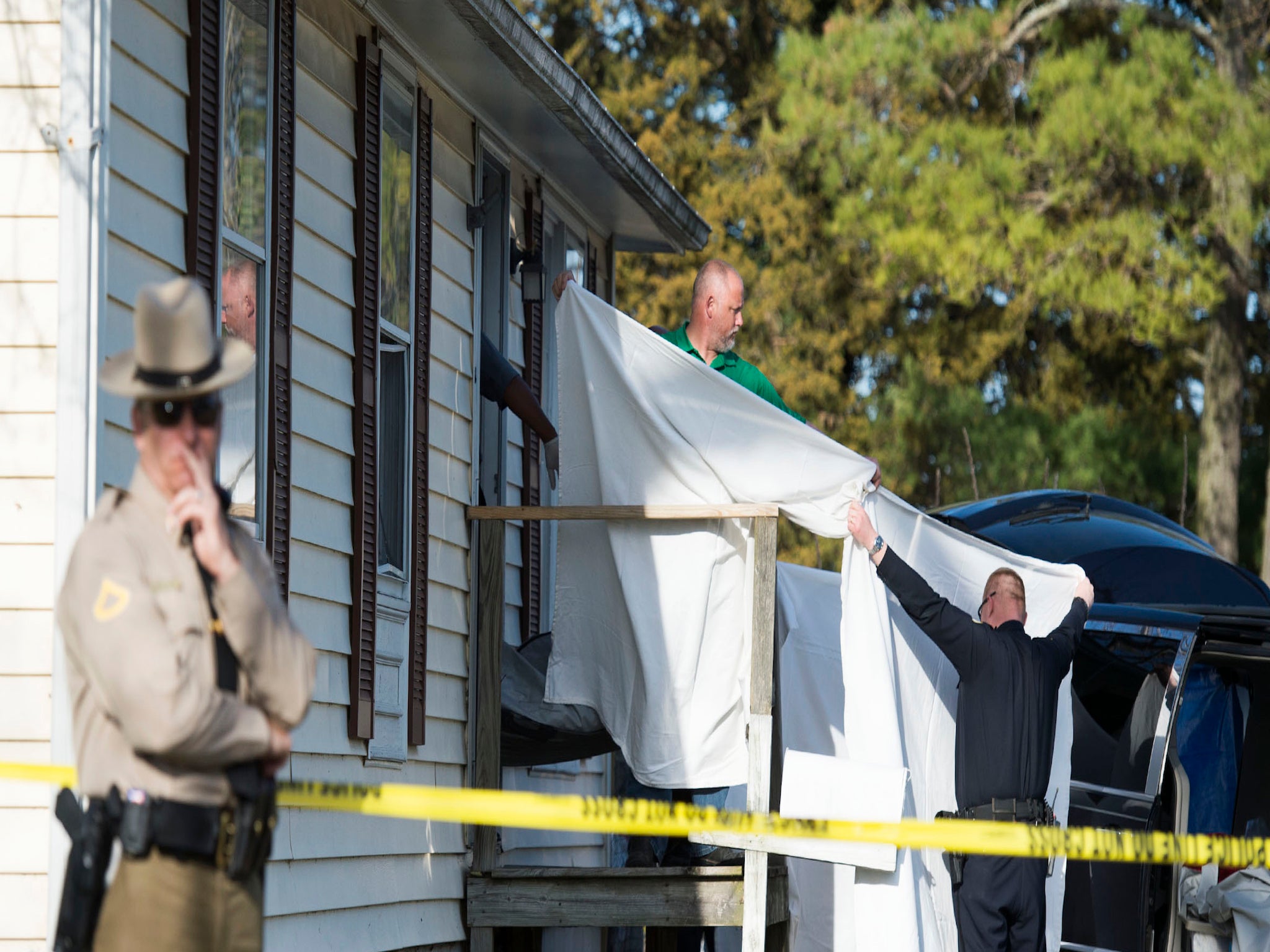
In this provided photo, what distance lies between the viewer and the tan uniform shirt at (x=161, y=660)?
3.66 meters

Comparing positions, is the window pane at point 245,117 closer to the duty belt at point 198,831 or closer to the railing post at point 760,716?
the railing post at point 760,716

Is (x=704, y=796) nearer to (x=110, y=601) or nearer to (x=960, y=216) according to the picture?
(x=110, y=601)

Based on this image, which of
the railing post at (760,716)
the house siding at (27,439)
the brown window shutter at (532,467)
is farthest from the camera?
the brown window shutter at (532,467)

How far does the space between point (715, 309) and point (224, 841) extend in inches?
216

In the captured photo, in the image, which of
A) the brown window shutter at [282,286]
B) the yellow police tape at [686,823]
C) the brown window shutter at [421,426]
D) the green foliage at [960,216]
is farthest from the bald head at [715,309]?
the green foliage at [960,216]

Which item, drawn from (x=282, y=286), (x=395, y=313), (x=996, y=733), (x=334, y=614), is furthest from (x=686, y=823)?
(x=395, y=313)

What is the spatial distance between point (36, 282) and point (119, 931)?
2582 millimetres

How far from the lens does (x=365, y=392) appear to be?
306 inches

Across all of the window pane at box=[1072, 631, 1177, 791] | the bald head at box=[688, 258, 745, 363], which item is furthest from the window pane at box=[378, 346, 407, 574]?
the window pane at box=[1072, 631, 1177, 791]

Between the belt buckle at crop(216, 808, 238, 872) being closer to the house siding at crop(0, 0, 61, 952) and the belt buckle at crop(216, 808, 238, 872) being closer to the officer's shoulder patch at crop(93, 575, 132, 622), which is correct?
the officer's shoulder patch at crop(93, 575, 132, 622)

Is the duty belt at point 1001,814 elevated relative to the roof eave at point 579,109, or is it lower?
lower

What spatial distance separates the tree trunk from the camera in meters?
21.8

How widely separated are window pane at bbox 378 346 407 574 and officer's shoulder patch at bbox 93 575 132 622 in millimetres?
4421

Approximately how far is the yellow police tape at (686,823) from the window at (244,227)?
5.27 ft
